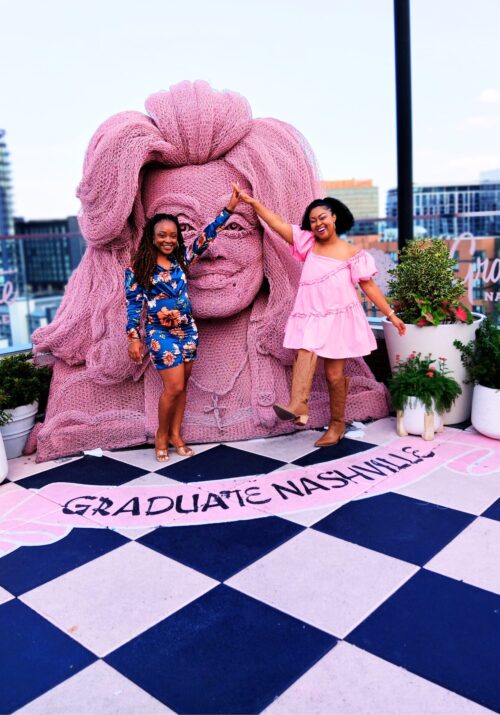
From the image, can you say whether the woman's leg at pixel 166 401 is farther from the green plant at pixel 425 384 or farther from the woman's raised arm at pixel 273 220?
the green plant at pixel 425 384

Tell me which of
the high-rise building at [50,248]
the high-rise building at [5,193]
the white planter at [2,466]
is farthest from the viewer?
the high-rise building at [5,193]

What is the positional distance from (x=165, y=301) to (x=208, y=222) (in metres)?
0.49

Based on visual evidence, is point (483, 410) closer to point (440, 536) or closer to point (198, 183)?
point (440, 536)

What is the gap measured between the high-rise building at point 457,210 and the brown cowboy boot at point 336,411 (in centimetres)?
231

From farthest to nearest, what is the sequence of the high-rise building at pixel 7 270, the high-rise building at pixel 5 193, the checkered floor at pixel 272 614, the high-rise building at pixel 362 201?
the high-rise building at pixel 5 193 → the high-rise building at pixel 362 201 → the high-rise building at pixel 7 270 → the checkered floor at pixel 272 614

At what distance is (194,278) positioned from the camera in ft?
9.34

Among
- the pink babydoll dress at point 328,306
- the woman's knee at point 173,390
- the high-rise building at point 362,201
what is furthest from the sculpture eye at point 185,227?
the high-rise building at point 362,201

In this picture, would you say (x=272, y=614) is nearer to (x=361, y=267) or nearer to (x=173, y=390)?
(x=173, y=390)

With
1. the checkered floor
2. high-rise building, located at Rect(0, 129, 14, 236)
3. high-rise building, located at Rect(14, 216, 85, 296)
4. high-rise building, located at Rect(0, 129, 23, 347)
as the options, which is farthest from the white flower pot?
high-rise building, located at Rect(0, 129, 14, 236)

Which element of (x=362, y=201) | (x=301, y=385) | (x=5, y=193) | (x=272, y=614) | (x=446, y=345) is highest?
(x=5, y=193)

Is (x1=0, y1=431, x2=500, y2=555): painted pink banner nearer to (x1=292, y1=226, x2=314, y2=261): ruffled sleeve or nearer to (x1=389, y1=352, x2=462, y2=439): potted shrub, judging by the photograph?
(x1=389, y1=352, x2=462, y2=439): potted shrub

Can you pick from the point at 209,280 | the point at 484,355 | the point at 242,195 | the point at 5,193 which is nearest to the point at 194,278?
the point at 209,280

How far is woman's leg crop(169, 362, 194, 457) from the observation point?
8.86 ft

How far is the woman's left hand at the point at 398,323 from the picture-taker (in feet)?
9.02
